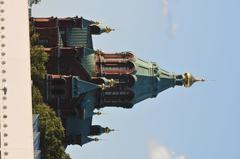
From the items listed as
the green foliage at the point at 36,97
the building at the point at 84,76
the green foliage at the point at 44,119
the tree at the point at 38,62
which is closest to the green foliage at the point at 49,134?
the green foliage at the point at 44,119

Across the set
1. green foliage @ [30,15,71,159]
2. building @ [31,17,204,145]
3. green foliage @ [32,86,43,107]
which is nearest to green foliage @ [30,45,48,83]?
green foliage @ [30,15,71,159]

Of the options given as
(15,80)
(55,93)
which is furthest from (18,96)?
(55,93)

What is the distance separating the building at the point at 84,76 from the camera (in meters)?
78.6

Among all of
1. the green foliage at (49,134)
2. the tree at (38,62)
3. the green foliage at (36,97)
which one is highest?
the tree at (38,62)

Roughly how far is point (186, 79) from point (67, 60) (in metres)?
14.9

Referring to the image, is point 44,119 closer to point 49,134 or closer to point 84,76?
point 49,134

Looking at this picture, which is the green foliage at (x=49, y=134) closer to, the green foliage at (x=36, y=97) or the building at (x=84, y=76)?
the green foliage at (x=36, y=97)

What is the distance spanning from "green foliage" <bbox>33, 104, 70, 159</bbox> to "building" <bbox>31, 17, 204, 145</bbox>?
4.16 m

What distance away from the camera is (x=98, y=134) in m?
88.5

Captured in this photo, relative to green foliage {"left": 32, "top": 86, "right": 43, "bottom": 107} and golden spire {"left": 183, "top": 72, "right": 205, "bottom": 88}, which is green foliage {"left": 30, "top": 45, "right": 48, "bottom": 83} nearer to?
green foliage {"left": 32, "top": 86, "right": 43, "bottom": 107}

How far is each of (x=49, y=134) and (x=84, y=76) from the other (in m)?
9.13

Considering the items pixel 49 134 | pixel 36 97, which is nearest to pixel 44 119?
pixel 49 134

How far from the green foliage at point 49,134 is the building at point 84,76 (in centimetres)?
416

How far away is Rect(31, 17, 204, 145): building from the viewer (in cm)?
7856
